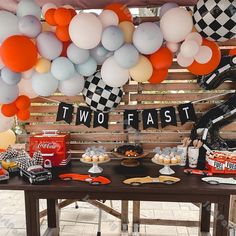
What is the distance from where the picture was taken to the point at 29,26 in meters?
1.90

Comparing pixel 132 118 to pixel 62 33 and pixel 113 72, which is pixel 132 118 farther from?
pixel 62 33

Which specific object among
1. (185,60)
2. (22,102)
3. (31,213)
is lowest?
(31,213)

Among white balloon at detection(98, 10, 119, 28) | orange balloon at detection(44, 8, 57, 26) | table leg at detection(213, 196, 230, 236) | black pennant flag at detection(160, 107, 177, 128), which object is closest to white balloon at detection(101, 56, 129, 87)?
white balloon at detection(98, 10, 119, 28)

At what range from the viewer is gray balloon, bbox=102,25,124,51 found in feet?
6.17

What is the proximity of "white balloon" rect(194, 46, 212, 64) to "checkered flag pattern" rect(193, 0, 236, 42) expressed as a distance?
0.10m

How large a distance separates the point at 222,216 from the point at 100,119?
1.34 metres

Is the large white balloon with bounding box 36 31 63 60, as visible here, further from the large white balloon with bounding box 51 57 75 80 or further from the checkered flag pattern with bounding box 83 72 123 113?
the checkered flag pattern with bounding box 83 72 123 113

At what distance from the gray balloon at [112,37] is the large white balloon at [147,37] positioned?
11cm

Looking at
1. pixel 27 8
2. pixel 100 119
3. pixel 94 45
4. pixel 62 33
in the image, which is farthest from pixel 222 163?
pixel 27 8

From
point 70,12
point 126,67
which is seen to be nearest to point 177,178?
point 126,67

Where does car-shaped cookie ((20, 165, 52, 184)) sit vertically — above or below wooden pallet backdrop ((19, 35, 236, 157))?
below

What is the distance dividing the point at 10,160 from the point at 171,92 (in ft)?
5.26

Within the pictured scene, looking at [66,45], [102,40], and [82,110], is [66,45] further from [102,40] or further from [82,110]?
[82,110]

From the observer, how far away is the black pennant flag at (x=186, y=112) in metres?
2.61
